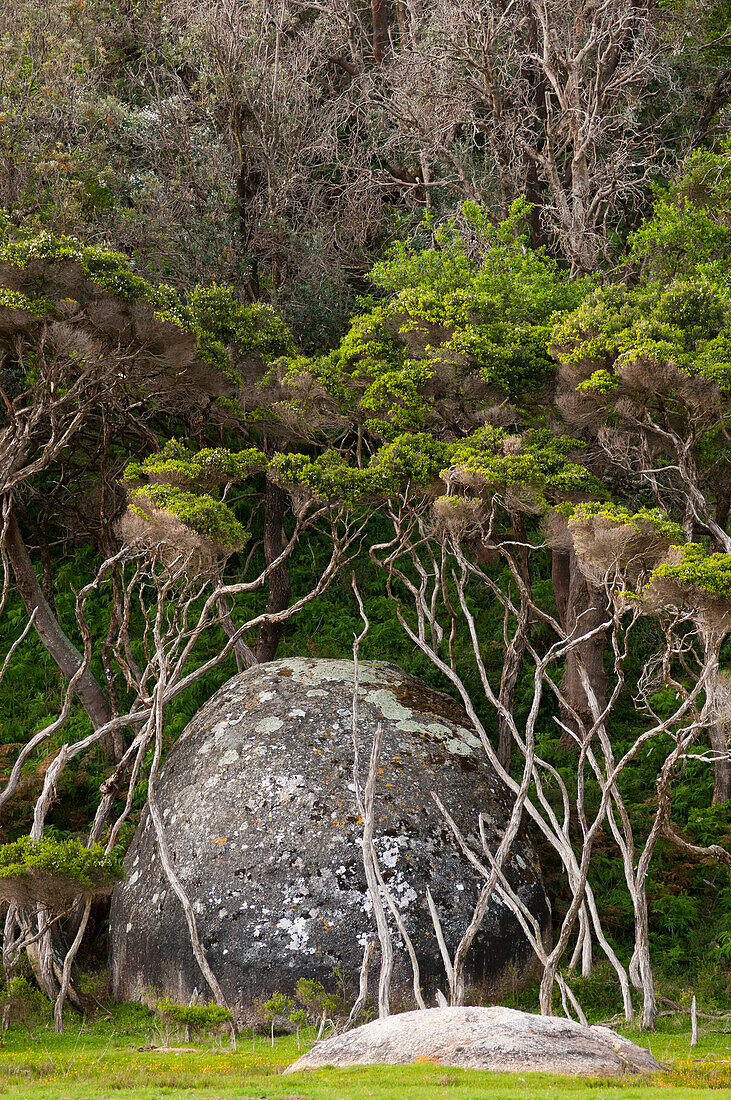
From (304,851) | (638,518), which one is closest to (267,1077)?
(304,851)

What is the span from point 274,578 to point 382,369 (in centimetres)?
532

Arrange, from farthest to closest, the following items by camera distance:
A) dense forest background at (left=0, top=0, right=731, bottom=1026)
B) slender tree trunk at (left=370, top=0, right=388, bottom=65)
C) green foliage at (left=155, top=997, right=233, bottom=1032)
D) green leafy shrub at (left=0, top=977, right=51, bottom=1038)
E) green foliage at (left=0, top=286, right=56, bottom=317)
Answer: slender tree trunk at (left=370, top=0, right=388, bottom=65) → dense forest background at (left=0, top=0, right=731, bottom=1026) → green foliage at (left=0, top=286, right=56, bottom=317) → green leafy shrub at (left=0, top=977, right=51, bottom=1038) → green foliage at (left=155, top=997, right=233, bottom=1032)

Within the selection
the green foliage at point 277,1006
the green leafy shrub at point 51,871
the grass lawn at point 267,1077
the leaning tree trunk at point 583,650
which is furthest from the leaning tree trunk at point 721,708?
the green leafy shrub at point 51,871

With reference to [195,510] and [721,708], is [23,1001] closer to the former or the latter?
[195,510]

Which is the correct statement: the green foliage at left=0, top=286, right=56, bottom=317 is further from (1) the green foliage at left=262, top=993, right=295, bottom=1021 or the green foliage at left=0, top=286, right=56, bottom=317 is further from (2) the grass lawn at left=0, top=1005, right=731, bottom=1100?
(1) the green foliage at left=262, top=993, right=295, bottom=1021

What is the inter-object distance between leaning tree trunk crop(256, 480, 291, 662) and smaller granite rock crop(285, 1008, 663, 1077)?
9.90m

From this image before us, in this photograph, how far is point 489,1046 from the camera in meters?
7.90

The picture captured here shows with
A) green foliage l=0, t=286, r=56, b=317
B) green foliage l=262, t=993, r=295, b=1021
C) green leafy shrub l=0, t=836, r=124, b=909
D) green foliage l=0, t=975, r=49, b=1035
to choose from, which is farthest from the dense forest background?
green foliage l=262, t=993, r=295, b=1021

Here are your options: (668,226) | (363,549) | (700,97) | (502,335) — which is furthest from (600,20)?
(363,549)

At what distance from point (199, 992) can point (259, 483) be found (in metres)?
12.2

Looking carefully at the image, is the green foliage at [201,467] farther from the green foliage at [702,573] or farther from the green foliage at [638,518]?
the green foliage at [702,573]

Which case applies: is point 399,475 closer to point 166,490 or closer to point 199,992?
point 166,490

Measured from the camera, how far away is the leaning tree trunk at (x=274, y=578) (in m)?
18.1

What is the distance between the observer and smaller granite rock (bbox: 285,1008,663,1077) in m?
7.80
